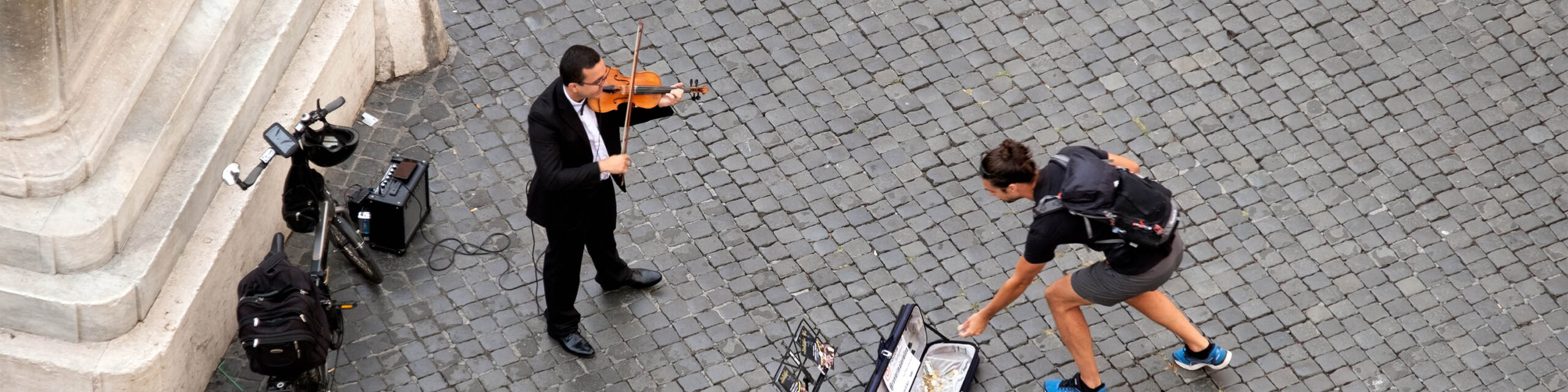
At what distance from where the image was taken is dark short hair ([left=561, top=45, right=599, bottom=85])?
258 inches

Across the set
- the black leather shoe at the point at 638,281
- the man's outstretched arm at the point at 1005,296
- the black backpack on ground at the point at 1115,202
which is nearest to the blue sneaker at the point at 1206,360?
the man's outstretched arm at the point at 1005,296

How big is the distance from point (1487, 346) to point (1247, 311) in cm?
115

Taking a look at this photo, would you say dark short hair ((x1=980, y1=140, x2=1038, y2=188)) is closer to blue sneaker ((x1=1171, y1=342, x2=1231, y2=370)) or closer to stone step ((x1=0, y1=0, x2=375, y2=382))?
blue sneaker ((x1=1171, y1=342, x2=1231, y2=370))

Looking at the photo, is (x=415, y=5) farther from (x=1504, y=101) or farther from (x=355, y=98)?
(x=1504, y=101)

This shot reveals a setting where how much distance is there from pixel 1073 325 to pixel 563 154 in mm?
2449

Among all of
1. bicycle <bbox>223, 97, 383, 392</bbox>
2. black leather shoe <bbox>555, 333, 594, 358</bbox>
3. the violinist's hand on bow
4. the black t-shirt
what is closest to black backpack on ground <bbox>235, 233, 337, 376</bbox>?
bicycle <bbox>223, 97, 383, 392</bbox>

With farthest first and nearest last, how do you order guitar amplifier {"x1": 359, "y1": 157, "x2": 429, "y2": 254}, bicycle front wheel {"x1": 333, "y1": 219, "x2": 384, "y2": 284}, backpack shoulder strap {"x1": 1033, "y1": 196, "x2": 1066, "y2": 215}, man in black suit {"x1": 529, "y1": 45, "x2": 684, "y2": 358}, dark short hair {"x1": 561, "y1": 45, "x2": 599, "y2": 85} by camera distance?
guitar amplifier {"x1": 359, "y1": 157, "x2": 429, "y2": 254}, bicycle front wheel {"x1": 333, "y1": 219, "x2": 384, "y2": 284}, backpack shoulder strap {"x1": 1033, "y1": 196, "x2": 1066, "y2": 215}, man in black suit {"x1": 529, "y1": 45, "x2": 684, "y2": 358}, dark short hair {"x1": 561, "y1": 45, "x2": 599, "y2": 85}

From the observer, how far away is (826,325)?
809 cm

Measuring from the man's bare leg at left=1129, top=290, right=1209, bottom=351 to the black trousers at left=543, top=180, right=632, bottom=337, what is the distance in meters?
2.20

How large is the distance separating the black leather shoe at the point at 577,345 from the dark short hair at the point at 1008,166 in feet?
7.35

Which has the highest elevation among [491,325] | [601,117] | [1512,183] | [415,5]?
[601,117]

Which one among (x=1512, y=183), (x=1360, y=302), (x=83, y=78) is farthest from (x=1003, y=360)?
(x=83, y=78)

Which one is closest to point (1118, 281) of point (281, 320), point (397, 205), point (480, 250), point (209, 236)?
point (480, 250)

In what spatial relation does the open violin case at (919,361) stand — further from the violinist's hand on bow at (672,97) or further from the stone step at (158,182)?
the stone step at (158,182)
